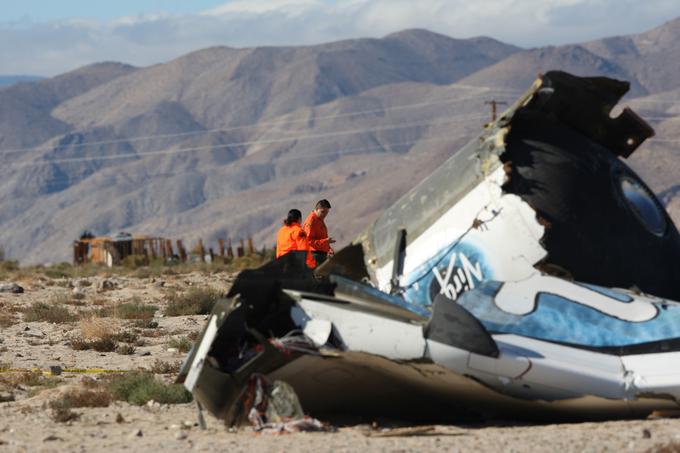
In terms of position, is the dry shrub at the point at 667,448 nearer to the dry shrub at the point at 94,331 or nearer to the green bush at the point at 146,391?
the green bush at the point at 146,391

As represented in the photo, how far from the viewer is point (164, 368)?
13.9 metres

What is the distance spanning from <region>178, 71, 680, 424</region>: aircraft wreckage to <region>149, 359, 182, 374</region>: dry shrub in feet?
10.5

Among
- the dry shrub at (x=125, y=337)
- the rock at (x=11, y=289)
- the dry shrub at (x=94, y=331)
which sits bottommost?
the rock at (x=11, y=289)

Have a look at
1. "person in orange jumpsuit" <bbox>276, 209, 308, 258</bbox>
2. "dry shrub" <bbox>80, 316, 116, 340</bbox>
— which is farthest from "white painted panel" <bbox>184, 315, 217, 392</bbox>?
A: "dry shrub" <bbox>80, 316, 116, 340</bbox>

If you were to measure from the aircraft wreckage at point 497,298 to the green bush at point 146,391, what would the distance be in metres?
1.65

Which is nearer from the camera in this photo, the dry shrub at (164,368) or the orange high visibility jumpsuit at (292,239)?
the dry shrub at (164,368)

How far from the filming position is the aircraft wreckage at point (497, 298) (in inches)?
363

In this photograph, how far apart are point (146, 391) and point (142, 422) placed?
1082 mm

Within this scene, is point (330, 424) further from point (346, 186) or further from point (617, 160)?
point (346, 186)

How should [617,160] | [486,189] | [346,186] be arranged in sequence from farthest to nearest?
[346,186] → [617,160] → [486,189]

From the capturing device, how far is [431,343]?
9.05 meters

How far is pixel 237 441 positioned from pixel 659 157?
156716mm

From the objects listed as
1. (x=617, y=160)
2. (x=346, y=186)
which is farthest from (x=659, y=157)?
(x=617, y=160)

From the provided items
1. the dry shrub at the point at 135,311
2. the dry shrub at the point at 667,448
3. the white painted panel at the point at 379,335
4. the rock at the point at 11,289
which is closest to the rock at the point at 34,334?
the dry shrub at the point at 135,311
